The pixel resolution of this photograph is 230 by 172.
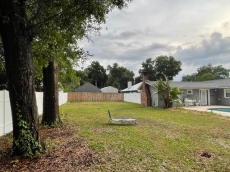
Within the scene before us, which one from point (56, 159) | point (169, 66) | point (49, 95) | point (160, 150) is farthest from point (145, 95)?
point (169, 66)

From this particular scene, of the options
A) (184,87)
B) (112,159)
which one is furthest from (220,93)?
(112,159)

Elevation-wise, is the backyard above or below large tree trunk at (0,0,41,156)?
below

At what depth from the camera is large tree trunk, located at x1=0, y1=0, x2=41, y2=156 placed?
479cm

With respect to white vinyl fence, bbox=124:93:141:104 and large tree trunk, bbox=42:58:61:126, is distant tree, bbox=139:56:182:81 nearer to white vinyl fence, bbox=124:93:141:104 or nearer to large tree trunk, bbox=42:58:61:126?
white vinyl fence, bbox=124:93:141:104

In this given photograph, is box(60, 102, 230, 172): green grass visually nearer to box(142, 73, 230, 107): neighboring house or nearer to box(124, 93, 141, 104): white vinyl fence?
box(142, 73, 230, 107): neighboring house

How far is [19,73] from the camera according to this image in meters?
4.78

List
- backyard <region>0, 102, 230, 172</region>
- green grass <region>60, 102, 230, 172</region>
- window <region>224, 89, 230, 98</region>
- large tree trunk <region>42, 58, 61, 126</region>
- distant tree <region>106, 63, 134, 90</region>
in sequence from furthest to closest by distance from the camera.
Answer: distant tree <region>106, 63, 134, 90</region> → window <region>224, 89, 230, 98</region> → large tree trunk <region>42, 58, 61, 126</region> → green grass <region>60, 102, 230, 172</region> → backyard <region>0, 102, 230, 172</region>

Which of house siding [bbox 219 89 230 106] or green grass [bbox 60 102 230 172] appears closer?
green grass [bbox 60 102 230 172]

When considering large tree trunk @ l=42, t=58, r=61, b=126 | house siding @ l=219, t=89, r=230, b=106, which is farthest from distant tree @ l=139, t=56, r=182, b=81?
large tree trunk @ l=42, t=58, r=61, b=126

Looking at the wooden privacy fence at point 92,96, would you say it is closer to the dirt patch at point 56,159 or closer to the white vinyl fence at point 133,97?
the white vinyl fence at point 133,97

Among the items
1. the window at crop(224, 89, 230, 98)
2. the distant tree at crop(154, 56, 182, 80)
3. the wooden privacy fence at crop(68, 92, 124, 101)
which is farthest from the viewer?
the distant tree at crop(154, 56, 182, 80)

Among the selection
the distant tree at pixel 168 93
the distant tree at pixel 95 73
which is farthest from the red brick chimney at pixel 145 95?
the distant tree at pixel 95 73

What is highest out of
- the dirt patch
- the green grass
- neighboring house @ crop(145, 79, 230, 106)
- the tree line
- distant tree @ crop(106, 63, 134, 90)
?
distant tree @ crop(106, 63, 134, 90)

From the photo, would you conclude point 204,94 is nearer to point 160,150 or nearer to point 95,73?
point 160,150
